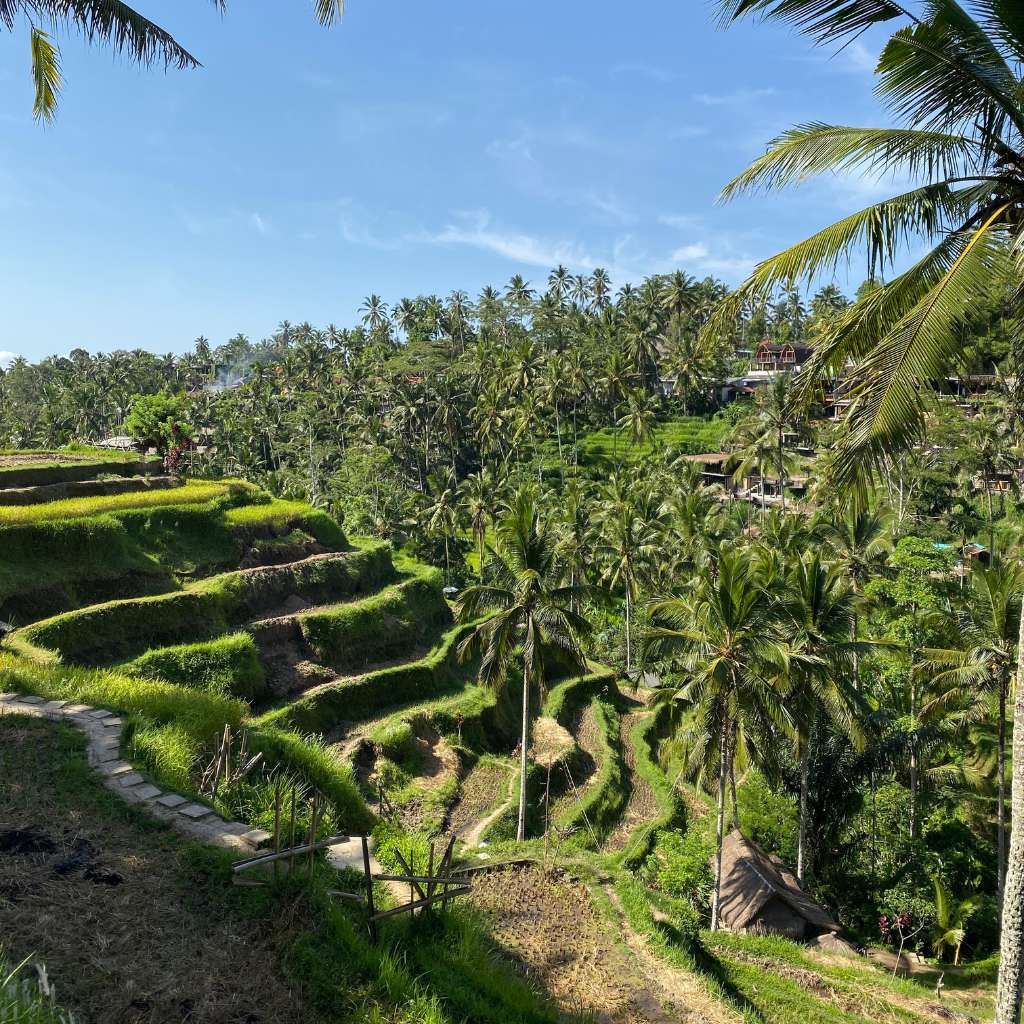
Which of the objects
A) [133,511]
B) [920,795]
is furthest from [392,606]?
[920,795]

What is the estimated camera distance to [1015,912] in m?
6.96

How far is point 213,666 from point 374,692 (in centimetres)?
686

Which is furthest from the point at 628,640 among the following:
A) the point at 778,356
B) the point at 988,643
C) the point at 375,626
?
the point at 778,356

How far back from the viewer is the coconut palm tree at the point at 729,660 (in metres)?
18.7

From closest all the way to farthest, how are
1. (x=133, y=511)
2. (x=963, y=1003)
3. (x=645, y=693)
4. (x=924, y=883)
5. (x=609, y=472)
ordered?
(x=963, y=1003)
(x=924, y=883)
(x=133, y=511)
(x=645, y=693)
(x=609, y=472)

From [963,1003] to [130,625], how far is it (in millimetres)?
25754

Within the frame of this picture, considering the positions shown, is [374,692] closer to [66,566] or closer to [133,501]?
[66,566]

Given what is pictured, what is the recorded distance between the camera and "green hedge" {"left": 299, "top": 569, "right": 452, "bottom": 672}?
30.5 metres

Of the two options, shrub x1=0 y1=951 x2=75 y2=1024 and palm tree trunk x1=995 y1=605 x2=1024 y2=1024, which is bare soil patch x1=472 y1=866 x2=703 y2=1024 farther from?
shrub x1=0 y1=951 x2=75 y2=1024

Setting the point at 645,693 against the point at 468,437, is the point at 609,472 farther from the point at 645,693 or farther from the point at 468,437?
the point at 645,693

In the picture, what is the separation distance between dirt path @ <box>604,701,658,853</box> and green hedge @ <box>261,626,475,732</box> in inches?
320

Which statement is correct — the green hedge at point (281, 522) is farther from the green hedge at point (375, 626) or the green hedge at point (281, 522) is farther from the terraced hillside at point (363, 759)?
the green hedge at point (375, 626)

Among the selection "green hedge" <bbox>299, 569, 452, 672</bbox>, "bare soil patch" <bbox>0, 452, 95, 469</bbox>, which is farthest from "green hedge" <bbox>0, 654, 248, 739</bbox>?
"bare soil patch" <bbox>0, 452, 95, 469</bbox>

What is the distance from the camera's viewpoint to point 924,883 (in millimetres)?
23688
